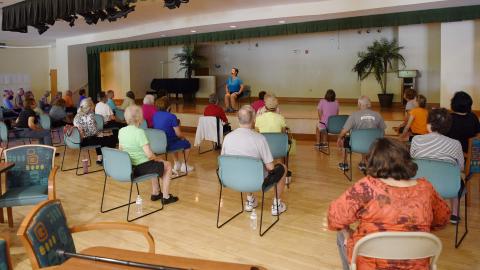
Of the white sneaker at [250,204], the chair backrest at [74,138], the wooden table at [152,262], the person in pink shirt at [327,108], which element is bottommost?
the white sneaker at [250,204]

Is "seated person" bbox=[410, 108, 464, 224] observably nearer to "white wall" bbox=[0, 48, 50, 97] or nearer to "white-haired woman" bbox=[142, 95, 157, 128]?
"white-haired woman" bbox=[142, 95, 157, 128]

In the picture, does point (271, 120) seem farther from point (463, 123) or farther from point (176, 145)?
point (463, 123)

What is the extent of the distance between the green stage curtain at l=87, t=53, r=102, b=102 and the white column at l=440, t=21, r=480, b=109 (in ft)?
39.3

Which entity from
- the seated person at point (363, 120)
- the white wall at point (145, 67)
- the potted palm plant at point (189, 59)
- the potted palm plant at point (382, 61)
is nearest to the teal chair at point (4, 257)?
the seated person at point (363, 120)

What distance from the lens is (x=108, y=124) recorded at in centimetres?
836

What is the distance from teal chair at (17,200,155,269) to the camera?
1.98 metres

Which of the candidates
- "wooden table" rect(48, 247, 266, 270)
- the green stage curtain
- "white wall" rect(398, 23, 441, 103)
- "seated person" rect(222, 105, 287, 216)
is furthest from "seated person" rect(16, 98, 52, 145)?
"white wall" rect(398, 23, 441, 103)

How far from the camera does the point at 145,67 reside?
57.7 feet

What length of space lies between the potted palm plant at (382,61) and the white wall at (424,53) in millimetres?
260

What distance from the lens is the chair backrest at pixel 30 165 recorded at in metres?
4.13

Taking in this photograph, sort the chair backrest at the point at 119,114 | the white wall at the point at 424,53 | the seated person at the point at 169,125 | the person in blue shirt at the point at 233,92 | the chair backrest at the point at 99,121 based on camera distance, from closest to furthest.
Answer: the seated person at the point at 169,125
the chair backrest at the point at 99,121
the chair backrest at the point at 119,114
the person in blue shirt at the point at 233,92
the white wall at the point at 424,53

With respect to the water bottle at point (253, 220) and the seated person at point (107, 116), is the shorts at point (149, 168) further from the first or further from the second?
the seated person at point (107, 116)

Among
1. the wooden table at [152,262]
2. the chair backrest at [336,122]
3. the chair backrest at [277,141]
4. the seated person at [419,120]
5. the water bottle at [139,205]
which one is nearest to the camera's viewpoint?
the wooden table at [152,262]

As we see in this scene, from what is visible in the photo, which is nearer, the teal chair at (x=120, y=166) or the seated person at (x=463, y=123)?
the teal chair at (x=120, y=166)
